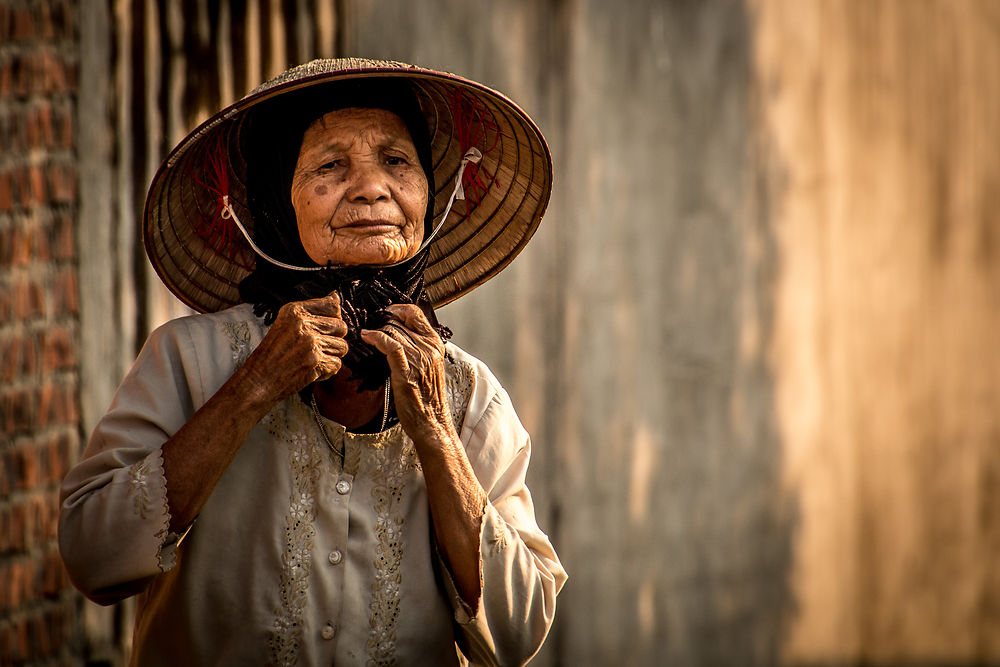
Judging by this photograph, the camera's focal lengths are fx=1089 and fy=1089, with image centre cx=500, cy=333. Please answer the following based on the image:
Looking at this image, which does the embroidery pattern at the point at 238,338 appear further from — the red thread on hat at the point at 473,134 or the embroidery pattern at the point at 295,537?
the red thread on hat at the point at 473,134

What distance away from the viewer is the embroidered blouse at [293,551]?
218cm

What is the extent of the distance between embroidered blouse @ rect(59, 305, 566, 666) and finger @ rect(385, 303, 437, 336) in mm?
229

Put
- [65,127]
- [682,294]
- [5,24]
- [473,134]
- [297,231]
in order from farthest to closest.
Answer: [682,294] < [65,127] < [5,24] < [473,134] < [297,231]

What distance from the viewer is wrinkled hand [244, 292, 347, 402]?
2.08 metres

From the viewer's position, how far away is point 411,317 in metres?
2.23

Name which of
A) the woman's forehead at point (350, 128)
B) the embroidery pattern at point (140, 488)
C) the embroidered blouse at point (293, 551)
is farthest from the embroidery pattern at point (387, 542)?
the woman's forehead at point (350, 128)

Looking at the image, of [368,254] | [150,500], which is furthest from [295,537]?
[368,254]

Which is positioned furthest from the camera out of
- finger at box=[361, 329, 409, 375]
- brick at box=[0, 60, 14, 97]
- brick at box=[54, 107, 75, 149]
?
brick at box=[54, 107, 75, 149]

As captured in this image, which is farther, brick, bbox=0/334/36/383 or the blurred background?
the blurred background

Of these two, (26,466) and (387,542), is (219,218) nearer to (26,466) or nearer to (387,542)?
(387,542)

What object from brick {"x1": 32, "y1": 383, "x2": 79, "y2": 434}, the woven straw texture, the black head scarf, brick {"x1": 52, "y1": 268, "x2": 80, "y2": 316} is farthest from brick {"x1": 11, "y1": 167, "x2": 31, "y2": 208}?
the black head scarf

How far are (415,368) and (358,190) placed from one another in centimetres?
38

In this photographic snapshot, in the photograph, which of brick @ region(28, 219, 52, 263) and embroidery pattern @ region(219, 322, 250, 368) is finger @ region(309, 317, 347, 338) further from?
brick @ region(28, 219, 52, 263)

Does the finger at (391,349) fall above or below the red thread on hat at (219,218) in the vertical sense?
below
